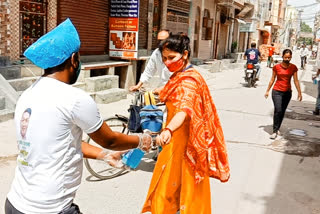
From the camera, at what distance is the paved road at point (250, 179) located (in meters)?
3.83

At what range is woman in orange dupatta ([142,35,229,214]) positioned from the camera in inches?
109

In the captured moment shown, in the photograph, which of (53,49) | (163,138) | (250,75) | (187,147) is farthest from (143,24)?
(53,49)

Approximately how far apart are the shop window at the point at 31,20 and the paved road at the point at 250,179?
2596 mm

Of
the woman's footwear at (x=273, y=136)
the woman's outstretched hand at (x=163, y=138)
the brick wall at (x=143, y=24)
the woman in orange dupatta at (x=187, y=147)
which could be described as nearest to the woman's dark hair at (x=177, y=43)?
the woman in orange dupatta at (x=187, y=147)

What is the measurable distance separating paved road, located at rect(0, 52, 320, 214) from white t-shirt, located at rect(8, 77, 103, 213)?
2.02 m

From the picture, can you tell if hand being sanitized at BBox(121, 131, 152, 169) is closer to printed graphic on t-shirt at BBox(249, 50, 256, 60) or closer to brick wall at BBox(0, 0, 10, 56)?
brick wall at BBox(0, 0, 10, 56)

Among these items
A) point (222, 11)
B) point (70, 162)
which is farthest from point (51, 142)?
point (222, 11)

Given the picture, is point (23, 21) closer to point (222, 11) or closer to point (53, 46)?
point (53, 46)

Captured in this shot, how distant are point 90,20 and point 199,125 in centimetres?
→ 851

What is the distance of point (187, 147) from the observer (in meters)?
2.84

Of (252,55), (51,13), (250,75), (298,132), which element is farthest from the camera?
(252,55)

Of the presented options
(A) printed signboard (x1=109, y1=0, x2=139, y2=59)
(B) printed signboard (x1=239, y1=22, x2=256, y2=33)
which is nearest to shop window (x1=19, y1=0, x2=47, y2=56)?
(A) printed signboard (x1=109, y1=0, x2=139, y2=59)

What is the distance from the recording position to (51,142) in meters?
1.59

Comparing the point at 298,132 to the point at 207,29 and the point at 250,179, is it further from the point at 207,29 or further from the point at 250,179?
the point at 207,29
